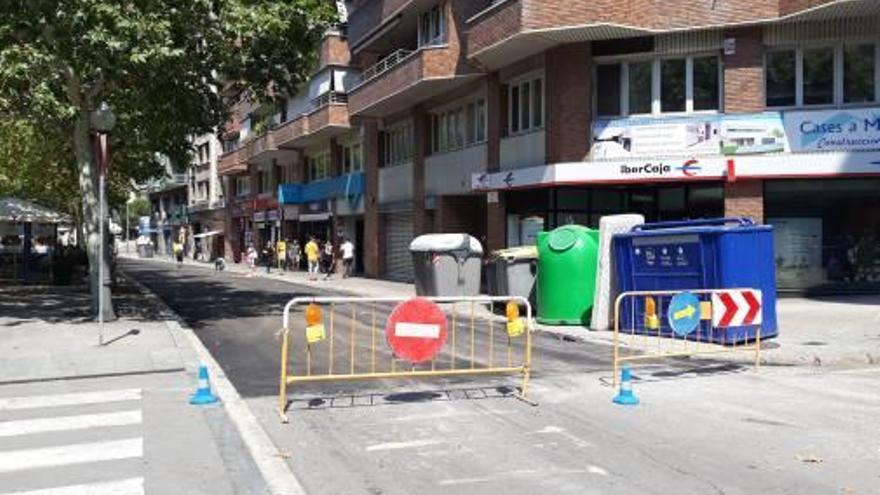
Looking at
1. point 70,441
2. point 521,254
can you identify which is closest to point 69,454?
point 70,441

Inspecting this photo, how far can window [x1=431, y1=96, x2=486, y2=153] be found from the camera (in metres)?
28.8

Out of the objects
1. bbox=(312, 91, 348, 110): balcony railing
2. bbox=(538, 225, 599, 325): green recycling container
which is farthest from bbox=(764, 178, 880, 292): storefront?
bbox=(312, 91, 348, 110): balcony railing

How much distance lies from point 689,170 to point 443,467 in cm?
1682

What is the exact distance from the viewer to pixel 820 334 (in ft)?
50.9

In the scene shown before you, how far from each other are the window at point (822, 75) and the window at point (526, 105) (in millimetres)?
5669

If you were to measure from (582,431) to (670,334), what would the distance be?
701cm

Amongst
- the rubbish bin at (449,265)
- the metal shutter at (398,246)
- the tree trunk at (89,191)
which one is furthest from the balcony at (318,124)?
the tree trunk at (89,191)

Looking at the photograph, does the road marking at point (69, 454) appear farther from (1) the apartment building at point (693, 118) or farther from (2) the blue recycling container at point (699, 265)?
(1) the apartment building at point (693, 118)

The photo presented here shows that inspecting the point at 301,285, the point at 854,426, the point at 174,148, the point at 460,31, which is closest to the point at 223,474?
the point at 854,426

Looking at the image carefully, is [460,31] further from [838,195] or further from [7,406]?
[7,406]

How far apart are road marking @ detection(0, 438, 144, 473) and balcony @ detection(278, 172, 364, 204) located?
101 ft

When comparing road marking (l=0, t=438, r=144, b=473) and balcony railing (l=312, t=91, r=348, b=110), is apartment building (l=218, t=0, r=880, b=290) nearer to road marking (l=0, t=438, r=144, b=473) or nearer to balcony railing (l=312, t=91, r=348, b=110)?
balcony railing (l=312, t=91, r=348, b=110)

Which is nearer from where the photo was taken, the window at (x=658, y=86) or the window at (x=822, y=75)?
the window at (x=822, y=75)

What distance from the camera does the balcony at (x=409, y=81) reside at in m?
28.0
